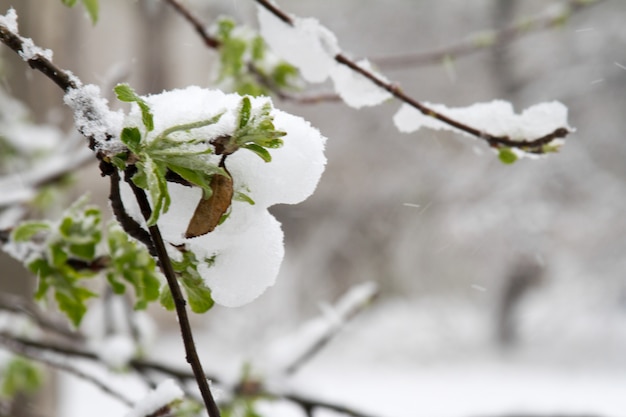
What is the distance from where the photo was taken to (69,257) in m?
0.41

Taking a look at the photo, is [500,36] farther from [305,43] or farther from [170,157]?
[170,157]

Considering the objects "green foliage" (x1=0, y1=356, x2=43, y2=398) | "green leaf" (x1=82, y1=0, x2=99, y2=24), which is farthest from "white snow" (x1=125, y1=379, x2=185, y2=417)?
"green foliage" (x1=0, y1=356, x2=43, y2=398)

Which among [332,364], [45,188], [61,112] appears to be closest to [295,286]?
[332,364]

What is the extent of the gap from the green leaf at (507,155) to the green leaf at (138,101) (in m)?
0.23

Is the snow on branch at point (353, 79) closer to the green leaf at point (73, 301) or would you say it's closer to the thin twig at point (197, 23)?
the thin twig at point (197, 23)

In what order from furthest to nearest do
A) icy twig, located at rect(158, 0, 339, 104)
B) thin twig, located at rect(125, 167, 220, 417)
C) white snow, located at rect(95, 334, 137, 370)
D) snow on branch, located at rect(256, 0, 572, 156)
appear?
white snow, located at rect(95, 334, 137, 370), icy twig, located at rect(158, 0, 339, 104), snow on branch, located at rect(256, 0, 572, 156), thin twig, located at rect(125, 167, 220, 417)

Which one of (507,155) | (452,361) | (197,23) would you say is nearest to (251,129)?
(507,155)

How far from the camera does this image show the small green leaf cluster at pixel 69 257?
409 millimetres

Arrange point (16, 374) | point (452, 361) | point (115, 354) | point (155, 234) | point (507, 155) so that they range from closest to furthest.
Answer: point (155, 234), point (507, 155), point (115, 354), point (16, 374), point (452, 361)

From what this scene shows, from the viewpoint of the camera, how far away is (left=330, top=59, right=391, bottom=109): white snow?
0.41m

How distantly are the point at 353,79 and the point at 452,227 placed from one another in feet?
13.1

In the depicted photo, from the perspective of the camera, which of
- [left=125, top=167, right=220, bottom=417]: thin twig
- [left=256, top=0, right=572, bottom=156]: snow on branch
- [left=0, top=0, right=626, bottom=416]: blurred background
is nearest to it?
[left=125, top=167, right=220, bottom=417]: thin twig

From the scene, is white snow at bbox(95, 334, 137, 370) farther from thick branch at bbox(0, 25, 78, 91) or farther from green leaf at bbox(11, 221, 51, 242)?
thick branch at bbox(0, 25, 78, 91)

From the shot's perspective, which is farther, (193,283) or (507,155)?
(507,155)
